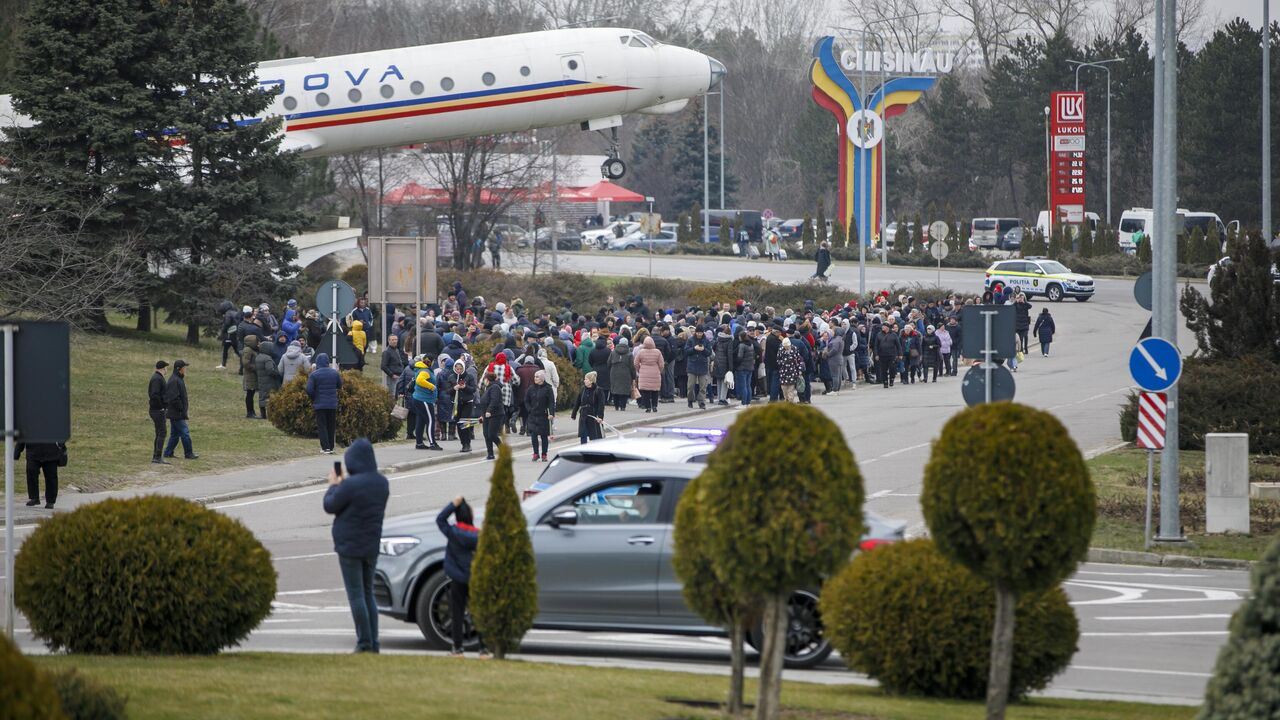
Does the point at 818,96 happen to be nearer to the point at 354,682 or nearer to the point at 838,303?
the point at 838,303

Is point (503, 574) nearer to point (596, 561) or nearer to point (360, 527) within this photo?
point (360, 527)

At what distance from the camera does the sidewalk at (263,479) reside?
21269 mm

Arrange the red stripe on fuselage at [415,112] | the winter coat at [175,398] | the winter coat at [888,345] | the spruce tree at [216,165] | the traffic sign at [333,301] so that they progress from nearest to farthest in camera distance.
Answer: the winter coat at [175,398]
the traffic sign at [333,301]
the spruce tree at [216,165]
the winter coat at [888,345]
the red stripe on fuselage at [415,112]

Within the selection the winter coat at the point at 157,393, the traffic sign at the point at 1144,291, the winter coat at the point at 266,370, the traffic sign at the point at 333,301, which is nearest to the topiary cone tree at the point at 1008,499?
the traffic sign at the point at 1144,291

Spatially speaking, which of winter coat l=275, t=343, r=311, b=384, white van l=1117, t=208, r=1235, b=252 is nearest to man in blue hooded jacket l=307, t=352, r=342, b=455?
winter coat l=275, t=343, r=311, b=384

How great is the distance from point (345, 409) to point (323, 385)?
6.48ft

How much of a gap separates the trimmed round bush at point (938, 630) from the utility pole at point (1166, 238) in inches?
407

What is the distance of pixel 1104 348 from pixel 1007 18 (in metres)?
70.0

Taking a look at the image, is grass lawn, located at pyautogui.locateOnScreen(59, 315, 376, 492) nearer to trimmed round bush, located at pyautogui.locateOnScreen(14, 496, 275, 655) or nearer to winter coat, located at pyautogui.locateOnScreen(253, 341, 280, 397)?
winter coat, located at pyautogui.locateOnScreen(253, 341, 280, 397)

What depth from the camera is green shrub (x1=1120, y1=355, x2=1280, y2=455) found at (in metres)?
25.1

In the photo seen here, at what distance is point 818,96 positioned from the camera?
7269cm

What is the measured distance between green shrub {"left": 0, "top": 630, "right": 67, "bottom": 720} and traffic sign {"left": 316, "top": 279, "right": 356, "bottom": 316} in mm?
21303

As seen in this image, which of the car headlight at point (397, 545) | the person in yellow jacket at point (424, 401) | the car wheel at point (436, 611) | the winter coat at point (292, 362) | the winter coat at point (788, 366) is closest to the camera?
the car wheel at point (436, 611)

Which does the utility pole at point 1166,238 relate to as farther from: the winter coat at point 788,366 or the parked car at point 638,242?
the parked car at point 638,242
